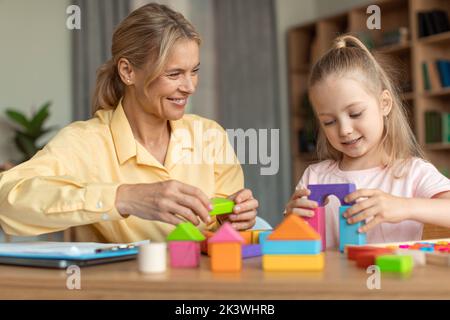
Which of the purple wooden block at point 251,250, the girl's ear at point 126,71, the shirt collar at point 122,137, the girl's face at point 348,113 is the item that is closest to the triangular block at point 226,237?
the purple wooden block at point 251,250

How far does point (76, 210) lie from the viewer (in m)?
1.27

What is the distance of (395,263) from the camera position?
93 centimetres

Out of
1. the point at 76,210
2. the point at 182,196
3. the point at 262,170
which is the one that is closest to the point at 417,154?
the point at 182,196

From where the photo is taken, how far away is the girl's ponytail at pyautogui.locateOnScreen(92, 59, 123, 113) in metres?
1.92

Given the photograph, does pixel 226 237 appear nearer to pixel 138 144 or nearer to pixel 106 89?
pixel 138 144

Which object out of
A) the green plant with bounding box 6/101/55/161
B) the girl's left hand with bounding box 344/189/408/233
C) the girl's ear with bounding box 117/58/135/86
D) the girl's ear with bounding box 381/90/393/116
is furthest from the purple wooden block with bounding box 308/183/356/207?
the green plant with bounding box 6/101/55/161

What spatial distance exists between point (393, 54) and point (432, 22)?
484 mm

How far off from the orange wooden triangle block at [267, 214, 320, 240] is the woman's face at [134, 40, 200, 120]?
2.91 ft

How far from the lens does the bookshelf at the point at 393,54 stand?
15.7 ft

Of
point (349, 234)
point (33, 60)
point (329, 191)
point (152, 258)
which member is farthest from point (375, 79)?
point (33, 60)

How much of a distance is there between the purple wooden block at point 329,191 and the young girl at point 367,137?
0.15 m

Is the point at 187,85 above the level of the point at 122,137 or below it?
above

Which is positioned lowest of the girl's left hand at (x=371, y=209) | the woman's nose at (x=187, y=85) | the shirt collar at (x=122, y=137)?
the girl's left hand at (x=371, y=209)

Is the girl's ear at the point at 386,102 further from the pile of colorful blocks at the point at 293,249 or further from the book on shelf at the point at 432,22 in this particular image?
the book on shelf at the point at 432,22
